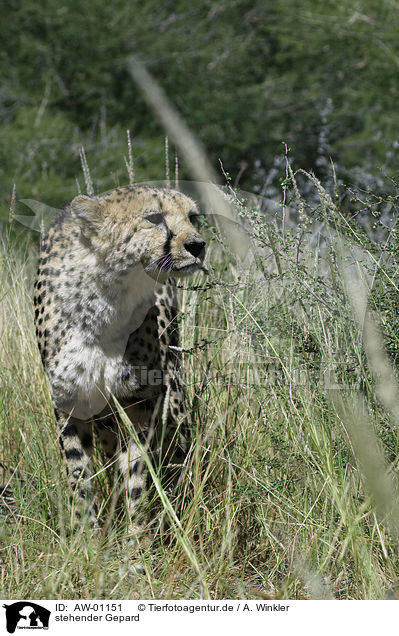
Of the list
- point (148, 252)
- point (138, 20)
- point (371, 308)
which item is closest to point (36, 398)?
point (148, 252)

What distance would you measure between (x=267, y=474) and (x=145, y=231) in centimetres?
87

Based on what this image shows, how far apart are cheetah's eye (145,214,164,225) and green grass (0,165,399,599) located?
27 cm

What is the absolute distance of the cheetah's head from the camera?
266cm

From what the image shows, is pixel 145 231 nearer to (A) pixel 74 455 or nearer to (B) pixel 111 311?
(B) pixel 111 311

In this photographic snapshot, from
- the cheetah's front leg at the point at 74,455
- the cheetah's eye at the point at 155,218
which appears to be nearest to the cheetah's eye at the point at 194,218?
the cheetah's eye at the point at 155,218

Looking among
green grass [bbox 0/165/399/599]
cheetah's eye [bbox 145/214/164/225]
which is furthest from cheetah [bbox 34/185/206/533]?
green grass [bbox 0/165/399/599]

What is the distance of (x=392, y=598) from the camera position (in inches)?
82.3

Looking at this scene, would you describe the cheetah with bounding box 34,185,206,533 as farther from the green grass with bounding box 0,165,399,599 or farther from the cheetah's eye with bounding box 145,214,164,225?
the green grass with bounding box 0,165,399,599
